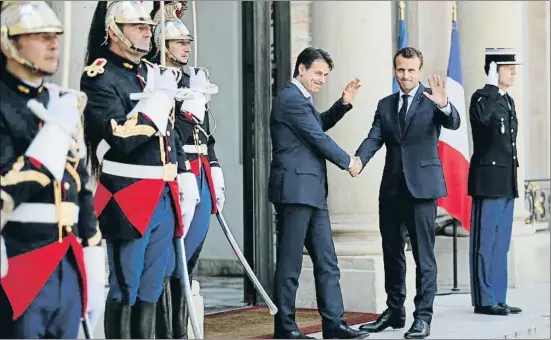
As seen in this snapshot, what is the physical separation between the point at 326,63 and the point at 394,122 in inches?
26.2

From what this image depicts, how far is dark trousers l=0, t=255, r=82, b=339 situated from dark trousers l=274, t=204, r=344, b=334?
2734 mm

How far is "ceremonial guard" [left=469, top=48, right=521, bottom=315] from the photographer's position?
9180 millimetres

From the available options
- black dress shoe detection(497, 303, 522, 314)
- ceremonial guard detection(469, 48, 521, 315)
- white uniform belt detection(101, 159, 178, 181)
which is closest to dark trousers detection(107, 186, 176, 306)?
white uniform belt detection(101, 159, 178, 181)

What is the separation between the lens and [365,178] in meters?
9.59

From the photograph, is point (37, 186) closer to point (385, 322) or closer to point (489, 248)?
point (385, 322)

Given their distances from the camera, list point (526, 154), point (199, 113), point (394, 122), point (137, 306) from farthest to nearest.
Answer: point (526, 154) < point (394, 122) < point (199, 113) < point (137, 306)

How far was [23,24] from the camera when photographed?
474cm

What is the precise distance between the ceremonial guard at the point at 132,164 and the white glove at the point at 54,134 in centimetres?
95

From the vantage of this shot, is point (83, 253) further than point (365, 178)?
No

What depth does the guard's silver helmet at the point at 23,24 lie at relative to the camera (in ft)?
15.6

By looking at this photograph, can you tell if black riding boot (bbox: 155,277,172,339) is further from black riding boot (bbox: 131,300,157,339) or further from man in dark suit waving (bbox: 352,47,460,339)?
man in dark suit waving (bbox: 352,47,460,339)

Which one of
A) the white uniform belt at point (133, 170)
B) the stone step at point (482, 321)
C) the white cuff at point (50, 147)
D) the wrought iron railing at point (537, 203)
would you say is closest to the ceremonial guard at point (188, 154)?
the white uniform belt at point (133, 170)

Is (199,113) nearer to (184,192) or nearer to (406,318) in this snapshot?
(184,192)

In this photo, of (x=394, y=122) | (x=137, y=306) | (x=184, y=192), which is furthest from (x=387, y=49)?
(x=137, y=306)
